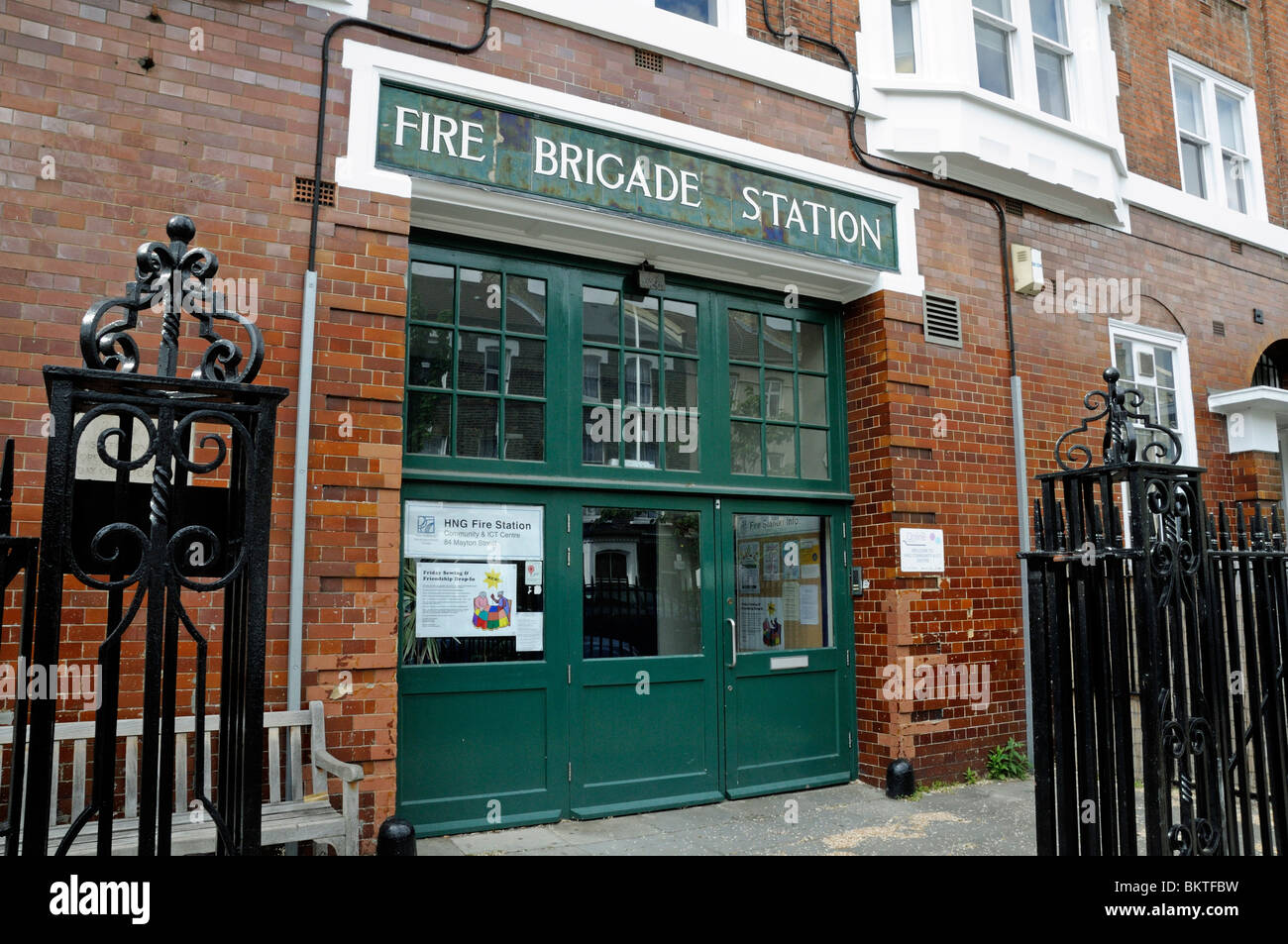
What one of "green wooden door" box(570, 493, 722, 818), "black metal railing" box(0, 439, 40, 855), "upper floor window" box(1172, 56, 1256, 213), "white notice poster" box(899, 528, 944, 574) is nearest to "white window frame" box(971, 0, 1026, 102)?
"upper floor window" box(1172, 56, 1256, 213)

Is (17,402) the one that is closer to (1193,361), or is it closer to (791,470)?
(791,470)

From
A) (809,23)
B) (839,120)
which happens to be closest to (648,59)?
(809,23)

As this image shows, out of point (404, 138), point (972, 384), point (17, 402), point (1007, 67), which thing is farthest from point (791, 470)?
point (17, 402)

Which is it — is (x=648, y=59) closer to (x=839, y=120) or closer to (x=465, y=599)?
(x=839, y=120)

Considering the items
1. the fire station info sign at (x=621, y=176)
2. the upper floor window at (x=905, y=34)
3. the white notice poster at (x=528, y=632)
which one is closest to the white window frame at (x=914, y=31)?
the upper floor window at (x=905, y=34)

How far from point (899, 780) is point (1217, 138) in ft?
27.6

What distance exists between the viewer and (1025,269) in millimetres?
8039

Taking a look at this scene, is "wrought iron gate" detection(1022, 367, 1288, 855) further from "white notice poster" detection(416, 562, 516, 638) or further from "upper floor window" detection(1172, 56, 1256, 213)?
"upper floor window" detection(1172, 56, 1256, 213)

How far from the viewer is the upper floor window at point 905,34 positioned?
7898 mm

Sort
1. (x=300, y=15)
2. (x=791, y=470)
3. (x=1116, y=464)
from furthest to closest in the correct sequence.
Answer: (x=791, y=470) → (x=300, y=15) → (x=1116, y=464)

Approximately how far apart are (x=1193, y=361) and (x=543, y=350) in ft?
23.5

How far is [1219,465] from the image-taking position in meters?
9.50

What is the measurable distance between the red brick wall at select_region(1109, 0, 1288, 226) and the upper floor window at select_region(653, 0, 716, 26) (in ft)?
16.0

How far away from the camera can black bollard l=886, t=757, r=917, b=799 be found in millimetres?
6680
